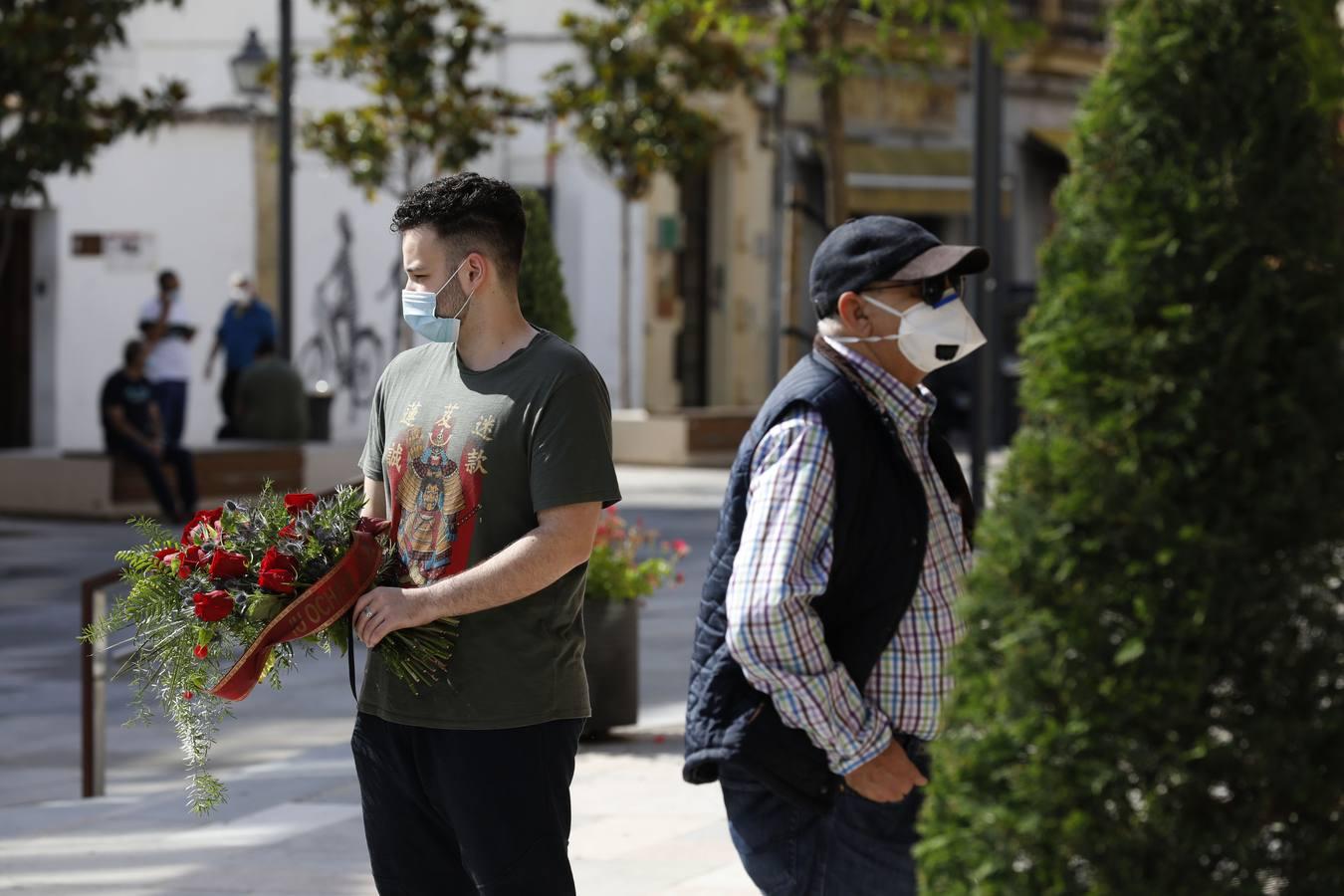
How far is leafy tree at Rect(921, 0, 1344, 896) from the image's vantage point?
2.69 meters

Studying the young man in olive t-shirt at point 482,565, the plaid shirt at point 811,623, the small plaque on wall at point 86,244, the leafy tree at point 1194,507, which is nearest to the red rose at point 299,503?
the young man in olive t-shirt at point 482,565

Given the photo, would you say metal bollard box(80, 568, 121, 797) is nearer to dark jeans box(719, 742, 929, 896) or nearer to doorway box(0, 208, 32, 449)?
dark jeans box(719, 742, 929, 896)

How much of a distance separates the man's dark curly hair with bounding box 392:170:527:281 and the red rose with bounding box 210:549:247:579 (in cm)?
67

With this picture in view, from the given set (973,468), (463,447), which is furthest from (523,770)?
(973,468)

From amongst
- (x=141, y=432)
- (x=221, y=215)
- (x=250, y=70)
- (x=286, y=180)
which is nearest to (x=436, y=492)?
(x=141, y=432)

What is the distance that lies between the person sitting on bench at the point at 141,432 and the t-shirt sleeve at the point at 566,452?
1417 centimetres

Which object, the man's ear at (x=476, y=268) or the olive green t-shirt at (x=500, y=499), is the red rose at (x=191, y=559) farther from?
the man's ear at (x=476, y=268)

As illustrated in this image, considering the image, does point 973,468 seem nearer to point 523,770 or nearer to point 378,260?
point 523,770

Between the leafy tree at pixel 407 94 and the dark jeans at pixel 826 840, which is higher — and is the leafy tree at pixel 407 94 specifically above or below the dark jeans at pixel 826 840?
above

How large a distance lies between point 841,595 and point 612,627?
5362 millimetres

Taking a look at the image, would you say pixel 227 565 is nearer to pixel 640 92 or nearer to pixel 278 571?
pixel 278 571

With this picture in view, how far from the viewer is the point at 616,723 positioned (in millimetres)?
9016

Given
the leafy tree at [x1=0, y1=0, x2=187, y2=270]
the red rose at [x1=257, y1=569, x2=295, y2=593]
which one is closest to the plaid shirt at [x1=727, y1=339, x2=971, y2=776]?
the red rose at [x1=257, y1=569, x2=295, y2=593]

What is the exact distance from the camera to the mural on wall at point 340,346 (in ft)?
95.5
